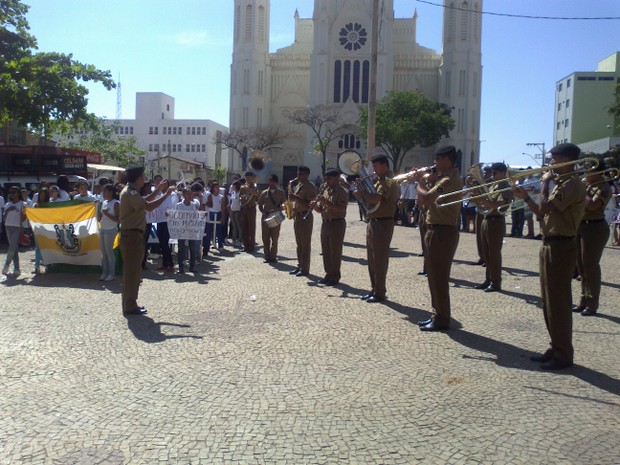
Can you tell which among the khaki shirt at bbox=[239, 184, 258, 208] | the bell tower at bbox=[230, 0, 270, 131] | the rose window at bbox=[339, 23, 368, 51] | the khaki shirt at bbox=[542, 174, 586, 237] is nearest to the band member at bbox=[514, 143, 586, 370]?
the khaki shirt at bbox=[542, 174, 586, 237]

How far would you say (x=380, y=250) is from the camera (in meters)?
8.61

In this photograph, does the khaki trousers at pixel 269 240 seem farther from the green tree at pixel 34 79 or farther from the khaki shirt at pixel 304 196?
the green tree at pixel 34 79

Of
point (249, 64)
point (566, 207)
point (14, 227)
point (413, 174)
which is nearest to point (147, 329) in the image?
point (413, 174)

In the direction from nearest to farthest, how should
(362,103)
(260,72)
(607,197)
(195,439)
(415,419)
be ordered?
(195,439) → (415,419) → (607,197) → (362,103) → (260,72)

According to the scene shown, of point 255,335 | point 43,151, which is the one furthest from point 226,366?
point 43,151

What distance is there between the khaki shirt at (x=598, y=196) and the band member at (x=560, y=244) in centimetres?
Answer: 255

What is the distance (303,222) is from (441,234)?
440cm

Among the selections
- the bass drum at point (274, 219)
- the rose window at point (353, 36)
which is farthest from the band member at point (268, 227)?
the rose window at point (353, 36)

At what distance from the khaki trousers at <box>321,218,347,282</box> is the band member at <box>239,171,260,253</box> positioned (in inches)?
195

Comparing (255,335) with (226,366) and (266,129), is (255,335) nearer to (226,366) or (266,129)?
(226,366)

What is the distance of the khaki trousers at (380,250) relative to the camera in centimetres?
858

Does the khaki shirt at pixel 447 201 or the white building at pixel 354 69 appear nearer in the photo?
the khaki shirt at pixel 447 201

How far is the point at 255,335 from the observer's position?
6781 mm

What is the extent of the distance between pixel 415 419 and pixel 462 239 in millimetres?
13854
